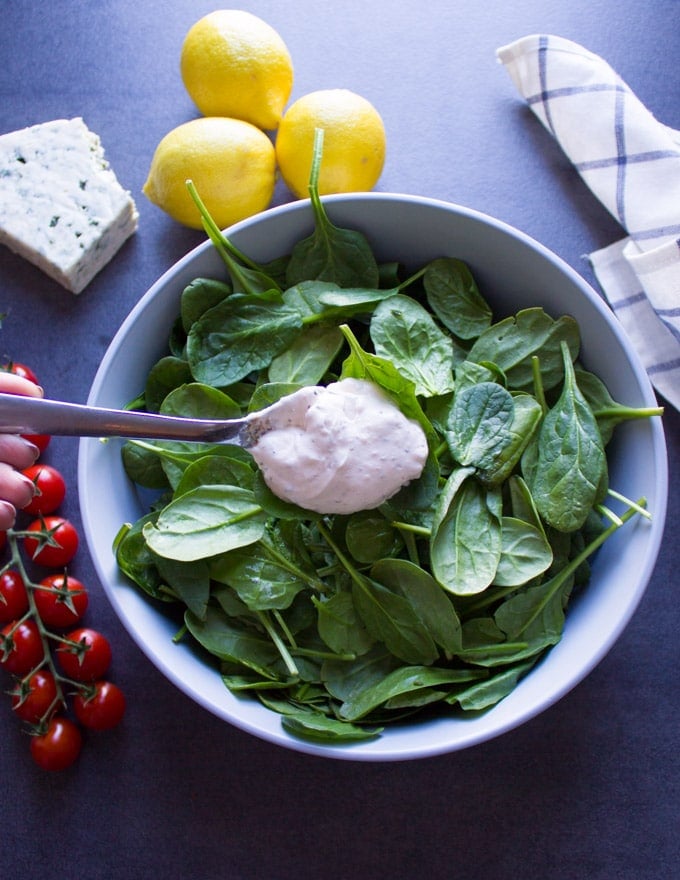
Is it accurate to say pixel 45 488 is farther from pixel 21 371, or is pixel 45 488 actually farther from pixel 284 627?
pixel 284 627

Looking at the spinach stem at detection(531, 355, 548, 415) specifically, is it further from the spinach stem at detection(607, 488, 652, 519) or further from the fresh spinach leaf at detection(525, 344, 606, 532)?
the spinach stem at detection(607, 488, 652, 519)

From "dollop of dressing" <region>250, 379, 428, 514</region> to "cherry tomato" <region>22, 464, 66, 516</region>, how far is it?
0.38 meters

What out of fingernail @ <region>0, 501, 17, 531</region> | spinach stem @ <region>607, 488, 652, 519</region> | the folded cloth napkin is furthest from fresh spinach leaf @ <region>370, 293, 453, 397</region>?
fingernail @ <region>0, 501, 17, 531</region>

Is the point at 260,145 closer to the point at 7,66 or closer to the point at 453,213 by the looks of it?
the point at 453,213

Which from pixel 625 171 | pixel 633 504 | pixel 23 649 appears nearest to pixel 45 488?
pixel 23 649

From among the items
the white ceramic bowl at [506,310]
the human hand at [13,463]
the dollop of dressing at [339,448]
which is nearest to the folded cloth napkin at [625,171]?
the white ceramic bowl at [506,310]

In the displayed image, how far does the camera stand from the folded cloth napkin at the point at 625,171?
111 centimetres

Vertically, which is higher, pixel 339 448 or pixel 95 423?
pixel 95 423

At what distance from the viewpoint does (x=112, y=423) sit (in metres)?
0.86

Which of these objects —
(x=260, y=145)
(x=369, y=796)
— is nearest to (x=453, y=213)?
(x=260, y=145)

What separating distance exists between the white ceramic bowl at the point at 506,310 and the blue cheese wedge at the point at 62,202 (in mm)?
227

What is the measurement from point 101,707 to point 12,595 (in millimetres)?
194

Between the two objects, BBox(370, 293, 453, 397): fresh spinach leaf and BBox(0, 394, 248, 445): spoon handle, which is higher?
BBox(0, 394, 248, 445): spoon handle

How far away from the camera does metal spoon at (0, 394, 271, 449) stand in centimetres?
84
